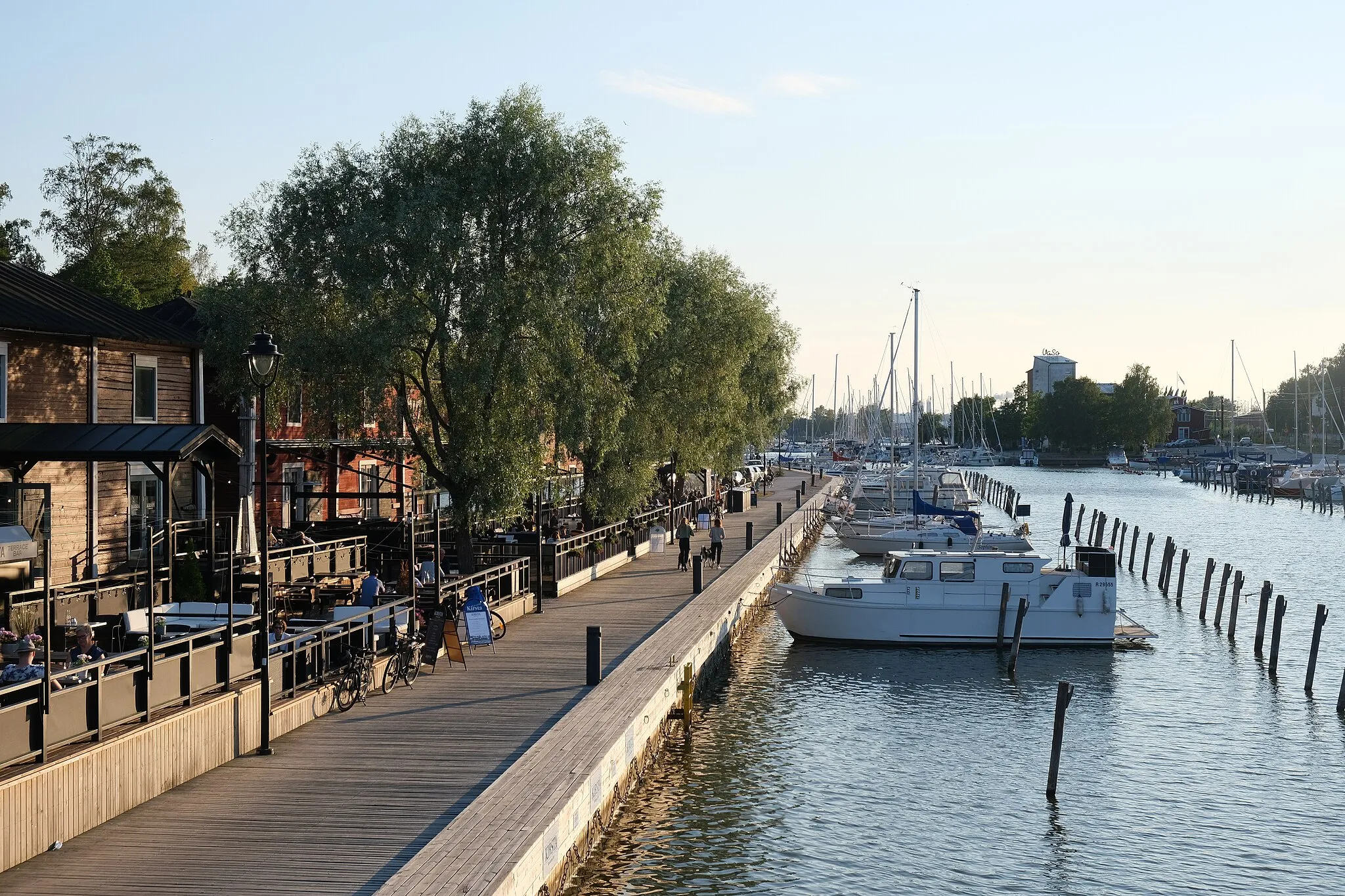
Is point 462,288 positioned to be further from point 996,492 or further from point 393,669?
point 996,492

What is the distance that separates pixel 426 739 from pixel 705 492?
55194mm

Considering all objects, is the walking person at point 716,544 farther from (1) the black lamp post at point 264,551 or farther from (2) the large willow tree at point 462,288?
(1) the black lamp post at point 264,551

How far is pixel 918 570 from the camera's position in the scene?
121 ft

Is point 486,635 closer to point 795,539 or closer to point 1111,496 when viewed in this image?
point 795,539

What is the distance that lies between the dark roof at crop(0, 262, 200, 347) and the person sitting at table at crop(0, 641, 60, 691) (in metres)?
15.3

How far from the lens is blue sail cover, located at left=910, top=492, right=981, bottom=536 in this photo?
2256 inches

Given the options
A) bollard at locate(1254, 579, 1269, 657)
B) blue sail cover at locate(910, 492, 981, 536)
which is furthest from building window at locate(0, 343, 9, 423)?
blue sail cover at locate(910, 492, 981, 536)

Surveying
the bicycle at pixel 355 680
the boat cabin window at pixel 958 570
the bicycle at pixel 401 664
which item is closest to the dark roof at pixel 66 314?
the bicycle at pixel 401 664

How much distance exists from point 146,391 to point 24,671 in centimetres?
2061

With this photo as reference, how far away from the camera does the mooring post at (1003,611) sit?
3572cm

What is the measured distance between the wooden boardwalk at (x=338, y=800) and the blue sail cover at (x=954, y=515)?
115ft

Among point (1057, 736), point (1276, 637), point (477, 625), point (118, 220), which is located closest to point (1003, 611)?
point (1276, 637)

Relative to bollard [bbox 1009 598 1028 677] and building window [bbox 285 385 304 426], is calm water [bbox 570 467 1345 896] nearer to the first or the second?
bollard [bbox 1009 598 1028 677]

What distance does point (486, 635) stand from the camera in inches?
1012
